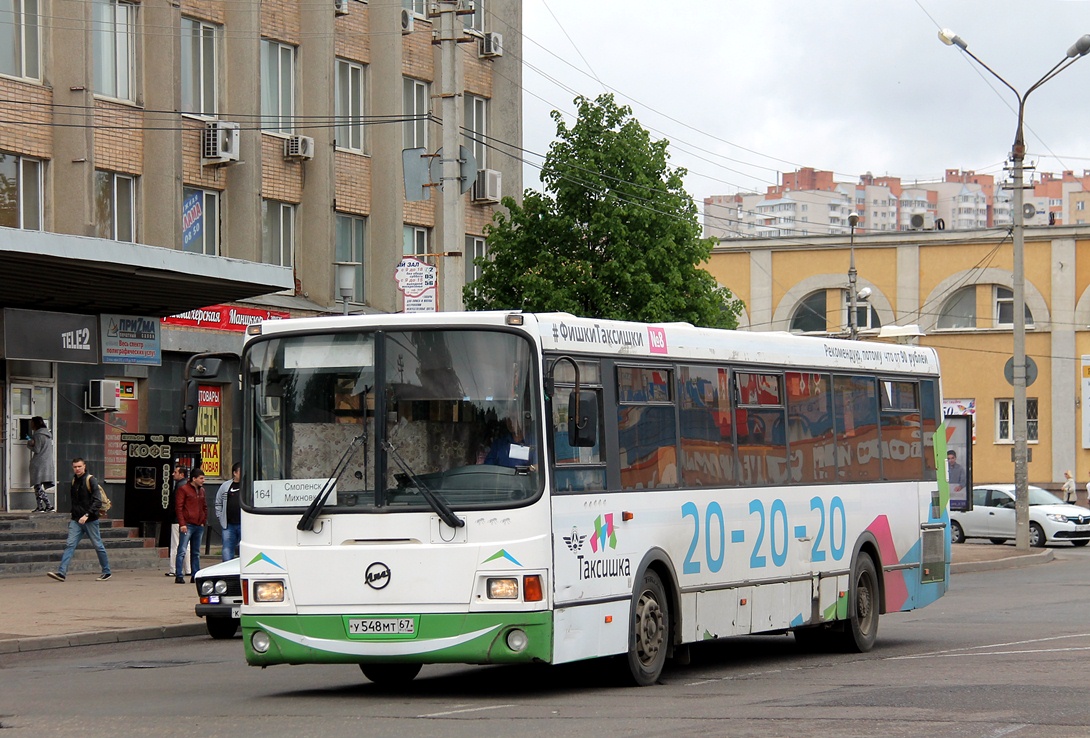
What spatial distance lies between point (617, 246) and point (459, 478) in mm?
21113

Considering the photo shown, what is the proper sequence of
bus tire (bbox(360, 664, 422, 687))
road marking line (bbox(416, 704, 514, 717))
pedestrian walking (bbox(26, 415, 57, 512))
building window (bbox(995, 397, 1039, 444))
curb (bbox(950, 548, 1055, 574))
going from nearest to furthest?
road marking line (bbox(416, 704, 514, 717)), bus tire (bbox(360, 664, 422, 687)), pedestrian walking (bbox(26, 415, 57, 512)), curb (bbox(950, 548, 1055, 574)), building window (bbox(995, 397, 1039, 444))

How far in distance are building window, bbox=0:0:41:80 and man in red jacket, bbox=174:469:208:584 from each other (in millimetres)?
9392

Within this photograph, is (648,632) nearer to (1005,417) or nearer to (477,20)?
(477,20)

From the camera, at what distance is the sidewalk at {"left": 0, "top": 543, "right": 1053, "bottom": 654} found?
18109 millimetres

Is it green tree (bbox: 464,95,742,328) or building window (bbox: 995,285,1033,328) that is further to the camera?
building window (bbox: 995,285,1033,328)

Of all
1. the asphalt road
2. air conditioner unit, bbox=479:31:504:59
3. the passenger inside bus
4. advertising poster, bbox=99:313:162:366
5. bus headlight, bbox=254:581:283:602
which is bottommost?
the asphalt road

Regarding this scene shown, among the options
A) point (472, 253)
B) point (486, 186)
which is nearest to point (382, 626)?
point (486, 186)

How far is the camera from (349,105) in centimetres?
3756

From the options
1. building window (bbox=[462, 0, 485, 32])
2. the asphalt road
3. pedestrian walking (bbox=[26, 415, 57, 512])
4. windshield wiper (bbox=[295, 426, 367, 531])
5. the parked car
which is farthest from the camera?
building window (bbox=[462, 0, 485, 32])

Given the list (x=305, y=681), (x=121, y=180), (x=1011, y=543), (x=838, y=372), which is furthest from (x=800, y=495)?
(x=1011, y=543)

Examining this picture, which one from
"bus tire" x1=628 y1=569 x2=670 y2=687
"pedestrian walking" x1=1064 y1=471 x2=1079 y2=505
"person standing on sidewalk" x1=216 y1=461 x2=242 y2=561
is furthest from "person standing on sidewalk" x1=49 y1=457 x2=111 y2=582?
"pedestrian walking" x1=1064 y1=471 x2=1079 y2=505

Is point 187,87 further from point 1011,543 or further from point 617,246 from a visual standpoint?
point 1011,543

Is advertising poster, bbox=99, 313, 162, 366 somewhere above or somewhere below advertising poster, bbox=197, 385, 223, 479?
above

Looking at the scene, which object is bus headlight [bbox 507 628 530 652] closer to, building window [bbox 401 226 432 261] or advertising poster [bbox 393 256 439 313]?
advertising poster [bbox 393 256 439 313]
